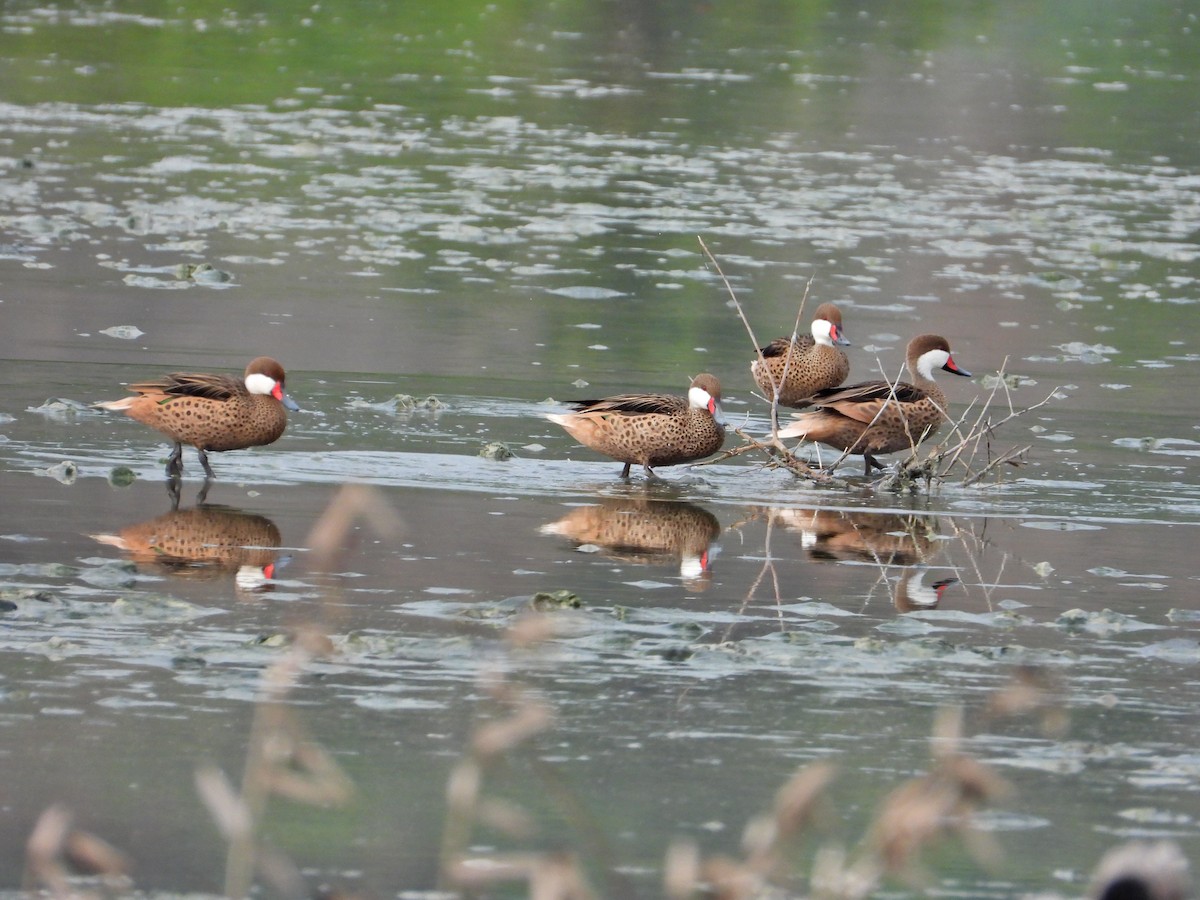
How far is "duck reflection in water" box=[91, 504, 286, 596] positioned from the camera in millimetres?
8172

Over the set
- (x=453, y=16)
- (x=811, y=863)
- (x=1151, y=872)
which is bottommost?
(x=811, y=863)

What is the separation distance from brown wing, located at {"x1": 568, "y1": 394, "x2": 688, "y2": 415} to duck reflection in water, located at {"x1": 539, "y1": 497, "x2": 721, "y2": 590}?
0.49 meters

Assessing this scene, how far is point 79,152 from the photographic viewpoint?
73.0 ft

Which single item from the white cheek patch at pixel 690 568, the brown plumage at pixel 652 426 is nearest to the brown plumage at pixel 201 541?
the white cheek patch at pixel 690 568

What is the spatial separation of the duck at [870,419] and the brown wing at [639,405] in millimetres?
779

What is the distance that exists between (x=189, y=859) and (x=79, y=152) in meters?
17.9

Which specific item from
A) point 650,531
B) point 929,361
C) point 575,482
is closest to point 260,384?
point 575,482

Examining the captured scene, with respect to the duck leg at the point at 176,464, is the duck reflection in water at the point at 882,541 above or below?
below

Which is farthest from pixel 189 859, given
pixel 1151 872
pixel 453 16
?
pixel 453 16

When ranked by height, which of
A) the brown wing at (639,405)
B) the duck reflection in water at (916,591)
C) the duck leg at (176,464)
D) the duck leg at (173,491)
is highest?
the brown wing at (639,405)

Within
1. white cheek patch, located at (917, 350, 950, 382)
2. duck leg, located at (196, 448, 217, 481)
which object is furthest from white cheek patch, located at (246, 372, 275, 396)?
white cheek patch, located at (917, 350, 950, 382)

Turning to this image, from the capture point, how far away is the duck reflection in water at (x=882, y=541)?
845 cm

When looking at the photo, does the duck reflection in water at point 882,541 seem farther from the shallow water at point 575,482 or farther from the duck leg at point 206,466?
the duck leg at point 206,466

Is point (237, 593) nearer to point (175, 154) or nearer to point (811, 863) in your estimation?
point (811, 863)
